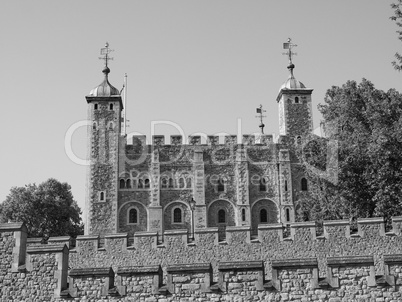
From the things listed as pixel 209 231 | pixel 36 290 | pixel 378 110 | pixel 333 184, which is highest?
pixel 378 110

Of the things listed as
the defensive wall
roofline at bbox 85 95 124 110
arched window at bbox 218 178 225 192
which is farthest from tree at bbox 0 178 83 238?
the defensive wall

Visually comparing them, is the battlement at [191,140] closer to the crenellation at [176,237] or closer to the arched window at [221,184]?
the arched window at [221,184]

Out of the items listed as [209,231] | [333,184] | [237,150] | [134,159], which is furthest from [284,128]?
[209,231]

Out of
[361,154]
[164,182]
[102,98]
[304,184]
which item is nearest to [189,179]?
[164,182]

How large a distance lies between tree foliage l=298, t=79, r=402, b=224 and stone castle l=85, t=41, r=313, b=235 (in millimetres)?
16657

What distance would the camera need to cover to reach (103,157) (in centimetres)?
5131

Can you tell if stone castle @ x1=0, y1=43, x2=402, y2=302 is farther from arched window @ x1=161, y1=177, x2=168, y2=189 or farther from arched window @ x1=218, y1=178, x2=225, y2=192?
arched window @ x1=218, y1=178, x2=225, y2=192

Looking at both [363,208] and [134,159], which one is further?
[134,159]

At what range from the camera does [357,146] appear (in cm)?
2912

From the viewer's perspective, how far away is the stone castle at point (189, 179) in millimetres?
50562

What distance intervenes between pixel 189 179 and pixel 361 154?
24078mm

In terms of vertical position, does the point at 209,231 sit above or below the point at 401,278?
above

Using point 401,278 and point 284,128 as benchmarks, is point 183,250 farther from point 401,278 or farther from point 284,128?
point 284,128

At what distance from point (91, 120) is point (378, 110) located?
29.2 meters
